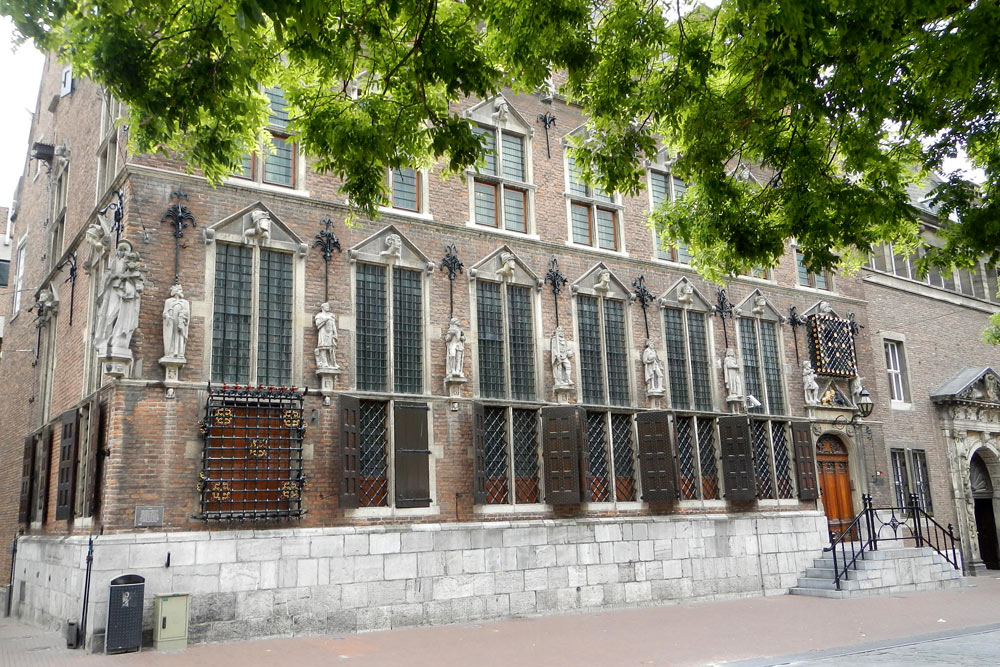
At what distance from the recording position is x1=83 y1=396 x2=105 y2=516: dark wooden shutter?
500 inches

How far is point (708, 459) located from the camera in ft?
60.6

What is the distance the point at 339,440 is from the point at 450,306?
352 cm

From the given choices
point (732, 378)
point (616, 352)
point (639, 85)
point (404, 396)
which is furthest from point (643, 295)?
point (639, 85)

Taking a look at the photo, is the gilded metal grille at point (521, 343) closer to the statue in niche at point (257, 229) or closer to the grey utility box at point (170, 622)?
the statue in niche at point (257, 229)

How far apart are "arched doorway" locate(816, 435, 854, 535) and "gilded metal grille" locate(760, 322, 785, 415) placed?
1.64m

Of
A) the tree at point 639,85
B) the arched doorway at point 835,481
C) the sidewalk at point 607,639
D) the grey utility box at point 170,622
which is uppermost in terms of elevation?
the tree at point 639,85

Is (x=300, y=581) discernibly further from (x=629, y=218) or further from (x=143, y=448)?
(x=629, y=218)

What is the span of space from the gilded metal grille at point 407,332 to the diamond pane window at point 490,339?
1.28 metres

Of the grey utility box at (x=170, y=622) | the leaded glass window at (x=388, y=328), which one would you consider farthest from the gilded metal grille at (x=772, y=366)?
the grey utility box at (x=170, y=622)

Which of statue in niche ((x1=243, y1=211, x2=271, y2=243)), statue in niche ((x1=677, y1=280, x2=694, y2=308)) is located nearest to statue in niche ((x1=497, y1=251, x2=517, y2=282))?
statue in niche ((x1=677, y1=280, x2=694, y2=308))

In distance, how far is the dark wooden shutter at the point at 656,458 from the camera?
1684 centimetres

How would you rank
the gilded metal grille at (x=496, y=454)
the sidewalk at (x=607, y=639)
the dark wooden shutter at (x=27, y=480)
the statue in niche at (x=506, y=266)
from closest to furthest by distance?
1. the sidewalk at (x=607, y=639)
2. the gilded metal grille at (x=496, y=454)
3. the statue in niche at (x=506, y=266)
4. the dark wooden shutter at (x=27, y=480)

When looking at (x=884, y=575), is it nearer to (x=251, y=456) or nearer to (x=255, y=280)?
(x=251, y=456)

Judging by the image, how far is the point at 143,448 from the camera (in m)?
12.3
